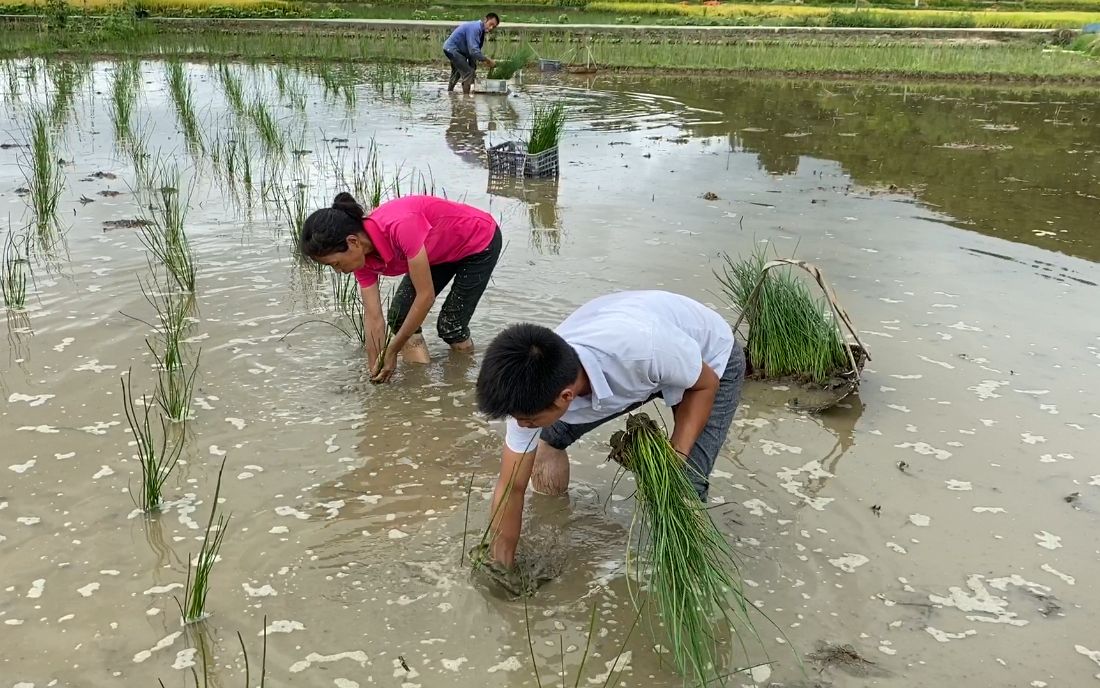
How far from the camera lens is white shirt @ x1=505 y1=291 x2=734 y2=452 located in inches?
90.4

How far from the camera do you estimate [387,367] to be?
3896 millimetres

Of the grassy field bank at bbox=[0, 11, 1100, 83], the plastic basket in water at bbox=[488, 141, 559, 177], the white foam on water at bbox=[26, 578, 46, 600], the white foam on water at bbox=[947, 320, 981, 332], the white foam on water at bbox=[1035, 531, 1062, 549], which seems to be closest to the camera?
the white foam on water at bbox=[26, 578, 46, 600]

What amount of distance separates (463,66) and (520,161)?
5711mm

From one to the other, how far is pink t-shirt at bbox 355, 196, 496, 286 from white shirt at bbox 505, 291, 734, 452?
1321 mm

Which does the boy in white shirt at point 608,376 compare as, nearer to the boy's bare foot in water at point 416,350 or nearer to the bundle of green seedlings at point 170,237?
the boy's bare foot in water at point 416,350

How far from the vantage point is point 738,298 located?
441cm

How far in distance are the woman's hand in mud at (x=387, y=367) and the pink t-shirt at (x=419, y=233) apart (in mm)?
313

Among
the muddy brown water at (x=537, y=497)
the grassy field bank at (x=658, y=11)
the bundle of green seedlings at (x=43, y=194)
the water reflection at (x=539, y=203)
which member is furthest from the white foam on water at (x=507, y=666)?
the grassy field bank at (x=658, y=11)

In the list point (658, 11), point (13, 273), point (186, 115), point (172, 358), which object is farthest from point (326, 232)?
point (658, 11)

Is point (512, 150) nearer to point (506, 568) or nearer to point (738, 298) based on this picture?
point (738, 298)

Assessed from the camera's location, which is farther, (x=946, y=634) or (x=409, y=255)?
(x=409, y=255)

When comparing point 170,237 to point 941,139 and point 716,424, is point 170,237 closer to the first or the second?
point 716,424

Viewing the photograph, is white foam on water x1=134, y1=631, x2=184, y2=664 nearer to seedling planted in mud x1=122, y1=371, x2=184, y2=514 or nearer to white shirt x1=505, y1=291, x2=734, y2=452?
seedling planted in mud x1=122, y1=371, x2=184, y2=514

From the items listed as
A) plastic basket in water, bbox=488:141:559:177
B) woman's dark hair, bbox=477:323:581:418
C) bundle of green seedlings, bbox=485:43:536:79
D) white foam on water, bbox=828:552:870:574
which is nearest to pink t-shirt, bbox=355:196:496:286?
woman's dark hair, bbox=477:323:581:418
